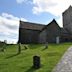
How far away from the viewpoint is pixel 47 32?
203 ft

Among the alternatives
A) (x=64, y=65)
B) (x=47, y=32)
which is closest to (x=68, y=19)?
(x=47, y=32)

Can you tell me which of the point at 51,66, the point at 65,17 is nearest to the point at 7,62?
the point at 51,66

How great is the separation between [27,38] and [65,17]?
17543 mm

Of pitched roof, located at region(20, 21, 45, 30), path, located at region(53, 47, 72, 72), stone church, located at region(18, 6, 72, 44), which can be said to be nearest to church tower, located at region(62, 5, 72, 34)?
stone church, located at region(18, 6, 72, 44)

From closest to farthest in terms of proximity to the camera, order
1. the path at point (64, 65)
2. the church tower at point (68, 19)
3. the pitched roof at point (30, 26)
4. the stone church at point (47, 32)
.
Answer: the path at point (64, 65) → the stone church at point (47, 32) → the pitched roof at point (30, 26) → the church tower at point (68, 19)

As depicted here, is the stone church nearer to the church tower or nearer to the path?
the church tower

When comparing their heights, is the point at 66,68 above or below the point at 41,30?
below

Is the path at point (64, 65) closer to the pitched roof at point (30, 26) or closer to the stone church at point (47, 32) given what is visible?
the stone church at point (47, 32)

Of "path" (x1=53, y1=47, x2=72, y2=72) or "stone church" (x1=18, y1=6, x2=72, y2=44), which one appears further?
"stone church" (x1=18, y1=6, x2=72, y2=44)

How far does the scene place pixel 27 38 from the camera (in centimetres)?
6500

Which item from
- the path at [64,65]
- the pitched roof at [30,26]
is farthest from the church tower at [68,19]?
the path at [64,65]

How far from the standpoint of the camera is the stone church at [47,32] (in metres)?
61.8

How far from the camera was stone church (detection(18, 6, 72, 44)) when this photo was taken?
61844 millimetres

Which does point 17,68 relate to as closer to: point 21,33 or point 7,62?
point 7,62
